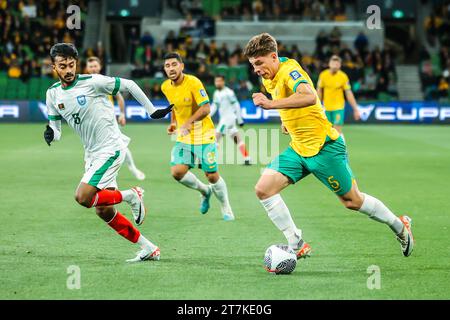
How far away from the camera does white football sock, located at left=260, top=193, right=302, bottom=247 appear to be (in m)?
7.87

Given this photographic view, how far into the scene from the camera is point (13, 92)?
1268 inches

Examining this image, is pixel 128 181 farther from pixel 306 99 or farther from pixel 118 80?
pixel 306 99

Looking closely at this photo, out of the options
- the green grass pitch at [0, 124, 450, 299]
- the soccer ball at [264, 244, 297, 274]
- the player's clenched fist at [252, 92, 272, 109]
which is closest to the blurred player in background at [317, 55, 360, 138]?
the green grass pitch at [0, 124, 450, 299]

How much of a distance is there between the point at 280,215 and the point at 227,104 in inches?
478

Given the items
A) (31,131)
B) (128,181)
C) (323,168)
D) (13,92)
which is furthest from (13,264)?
(13,92)

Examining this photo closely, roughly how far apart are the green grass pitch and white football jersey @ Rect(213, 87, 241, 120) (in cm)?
253

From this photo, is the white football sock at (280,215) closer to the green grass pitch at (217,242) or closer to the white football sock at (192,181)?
the green grass pitch at (217,242)

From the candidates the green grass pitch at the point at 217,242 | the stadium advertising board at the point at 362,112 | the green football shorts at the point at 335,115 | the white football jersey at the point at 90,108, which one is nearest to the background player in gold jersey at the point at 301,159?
the green grass pitch at the point at 217,242

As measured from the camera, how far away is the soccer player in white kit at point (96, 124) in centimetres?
807

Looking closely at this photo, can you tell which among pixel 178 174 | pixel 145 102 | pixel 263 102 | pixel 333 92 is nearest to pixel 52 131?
pixel 145 102

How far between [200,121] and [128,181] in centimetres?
416

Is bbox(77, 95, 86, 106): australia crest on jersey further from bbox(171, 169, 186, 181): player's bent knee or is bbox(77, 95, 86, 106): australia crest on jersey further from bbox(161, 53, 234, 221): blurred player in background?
bbox(171, 169, 186, 181): player's bent knee

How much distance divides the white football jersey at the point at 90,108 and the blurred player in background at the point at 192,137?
2715 mm
